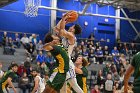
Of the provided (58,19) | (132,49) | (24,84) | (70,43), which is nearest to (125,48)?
(132,49)

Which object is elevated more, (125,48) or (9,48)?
(9,48)

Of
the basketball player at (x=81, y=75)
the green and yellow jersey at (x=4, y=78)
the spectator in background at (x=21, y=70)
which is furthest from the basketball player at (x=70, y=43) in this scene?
the spectator in background at (x=21, y=70)

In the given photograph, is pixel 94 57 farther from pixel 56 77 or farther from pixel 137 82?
pixel 137 82

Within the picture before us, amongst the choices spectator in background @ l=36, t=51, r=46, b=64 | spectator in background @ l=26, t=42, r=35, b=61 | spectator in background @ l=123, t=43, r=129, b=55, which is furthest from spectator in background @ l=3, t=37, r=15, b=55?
spectator in background @ l=123, t=43, r=129, b=55

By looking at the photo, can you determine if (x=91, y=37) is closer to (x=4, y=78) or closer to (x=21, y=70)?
(x=21, y=70)

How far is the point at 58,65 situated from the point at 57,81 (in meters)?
0.43

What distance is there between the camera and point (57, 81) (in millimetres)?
8125

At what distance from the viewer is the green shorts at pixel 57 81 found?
809 cm

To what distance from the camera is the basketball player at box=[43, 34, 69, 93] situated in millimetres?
8078

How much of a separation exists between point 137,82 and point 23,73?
15.0 metres

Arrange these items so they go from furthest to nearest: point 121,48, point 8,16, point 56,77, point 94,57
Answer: point 121,48, point 8,16, point 94,57, point 56,77

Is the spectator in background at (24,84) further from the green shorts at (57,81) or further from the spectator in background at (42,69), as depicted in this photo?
the green shorts at (57,81)

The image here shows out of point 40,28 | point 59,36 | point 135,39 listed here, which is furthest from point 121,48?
point 59,36

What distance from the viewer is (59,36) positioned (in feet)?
28.2
